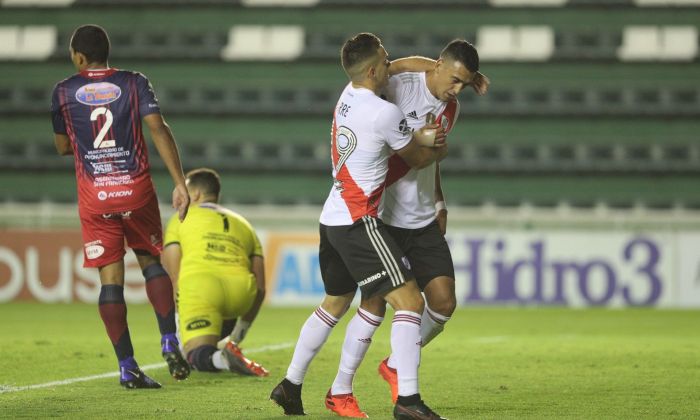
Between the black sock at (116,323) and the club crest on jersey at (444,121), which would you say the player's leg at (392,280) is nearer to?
the club crest on jersey at (444,121)

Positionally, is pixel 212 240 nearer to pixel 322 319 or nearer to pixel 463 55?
pixel 322 319

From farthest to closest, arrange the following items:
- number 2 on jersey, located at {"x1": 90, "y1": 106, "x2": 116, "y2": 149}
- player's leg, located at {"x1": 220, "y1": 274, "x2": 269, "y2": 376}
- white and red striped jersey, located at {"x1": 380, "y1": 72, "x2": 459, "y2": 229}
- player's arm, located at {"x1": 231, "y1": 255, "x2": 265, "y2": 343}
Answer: player's arm, located at {"x1": 231, "y1": 255, "x2": 265, "y2": 343}, player's leg, located at {"x1": 220, "y1": 274, "x2": 269, "y2": 376}, number 2 on jersey, located at {"x1": 90, "y1": 106, "x2": 116, "y2": 149}, white and red striped jersey, located at {"x1": 380, "y1": 72, "x2": 459, "y2": 229}

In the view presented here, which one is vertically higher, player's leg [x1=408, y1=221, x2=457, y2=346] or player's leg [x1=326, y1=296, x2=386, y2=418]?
player's leg [x1=408, y1=221, x2=457, y2=346]

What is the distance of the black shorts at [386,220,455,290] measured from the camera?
224 inches

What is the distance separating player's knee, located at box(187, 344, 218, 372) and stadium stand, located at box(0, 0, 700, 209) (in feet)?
46.1

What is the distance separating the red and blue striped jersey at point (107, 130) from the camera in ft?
21.3

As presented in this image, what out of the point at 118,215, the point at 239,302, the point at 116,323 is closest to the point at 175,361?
the point at 116,323

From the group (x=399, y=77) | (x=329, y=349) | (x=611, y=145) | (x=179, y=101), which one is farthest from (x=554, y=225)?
(x=399, y=77)

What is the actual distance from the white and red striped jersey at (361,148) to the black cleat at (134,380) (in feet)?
5.77

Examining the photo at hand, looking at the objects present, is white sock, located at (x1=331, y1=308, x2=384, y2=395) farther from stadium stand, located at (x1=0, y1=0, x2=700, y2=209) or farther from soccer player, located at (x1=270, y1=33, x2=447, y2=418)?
stadium stand, located at (x1=0, y1=0, x2=700, y2=209)

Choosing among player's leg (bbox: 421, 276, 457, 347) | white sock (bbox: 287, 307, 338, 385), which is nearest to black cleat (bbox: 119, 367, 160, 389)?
white sock (bbox: 287, 307, 338, 385)

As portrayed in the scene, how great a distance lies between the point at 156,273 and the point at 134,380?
66 centimetres

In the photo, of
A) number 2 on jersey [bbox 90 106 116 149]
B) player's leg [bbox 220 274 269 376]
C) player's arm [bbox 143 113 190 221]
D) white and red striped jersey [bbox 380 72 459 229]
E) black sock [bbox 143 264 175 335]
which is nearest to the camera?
white and red striped jersey [bbox 380 72 459 229]

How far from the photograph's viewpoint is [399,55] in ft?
71.7
